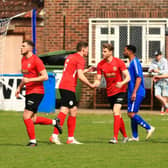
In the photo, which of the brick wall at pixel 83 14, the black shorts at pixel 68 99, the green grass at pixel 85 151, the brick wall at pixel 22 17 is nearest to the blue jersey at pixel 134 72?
the green grass at pixel 85 151

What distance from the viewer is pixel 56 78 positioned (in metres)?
27.8

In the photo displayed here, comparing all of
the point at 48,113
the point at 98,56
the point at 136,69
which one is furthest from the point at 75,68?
the point at 98,56

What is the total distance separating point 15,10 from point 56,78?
Answer: 3.98 metres

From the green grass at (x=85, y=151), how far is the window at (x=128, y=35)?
9977 millimetres

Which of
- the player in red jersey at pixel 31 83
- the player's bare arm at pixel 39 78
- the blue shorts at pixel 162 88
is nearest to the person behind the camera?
the player's bare arm at pixel 39 78

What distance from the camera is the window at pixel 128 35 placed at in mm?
29641

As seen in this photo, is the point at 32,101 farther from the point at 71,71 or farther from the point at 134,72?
the point at 134,72

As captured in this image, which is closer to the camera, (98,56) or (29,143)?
(29,143)

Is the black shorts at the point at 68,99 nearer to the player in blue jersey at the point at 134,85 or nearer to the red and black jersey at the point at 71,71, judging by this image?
the red and black jersey at the point at 71,71

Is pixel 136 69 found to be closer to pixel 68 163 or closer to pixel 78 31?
pixel 68 163

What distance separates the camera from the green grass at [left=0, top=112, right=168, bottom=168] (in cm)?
1167

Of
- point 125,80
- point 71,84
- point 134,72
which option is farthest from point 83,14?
point 71,84

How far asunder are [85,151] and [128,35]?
54.9 ft

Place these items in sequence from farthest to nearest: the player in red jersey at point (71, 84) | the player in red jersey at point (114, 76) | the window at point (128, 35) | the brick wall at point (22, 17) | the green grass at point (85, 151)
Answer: the brick wall at point (22, 17) < the window at point (128, 35) < the player in red jersey at point (114, 76) < the player in red jersey at point (71, 84) < the green grass at point (85, 151)
